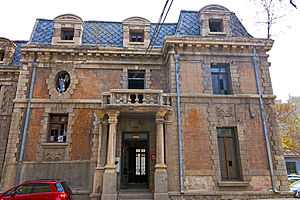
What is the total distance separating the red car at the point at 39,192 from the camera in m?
10.7

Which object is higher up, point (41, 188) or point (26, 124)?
point (26, 124)

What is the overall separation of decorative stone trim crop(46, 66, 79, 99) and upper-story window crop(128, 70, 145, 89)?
A: 349 cm

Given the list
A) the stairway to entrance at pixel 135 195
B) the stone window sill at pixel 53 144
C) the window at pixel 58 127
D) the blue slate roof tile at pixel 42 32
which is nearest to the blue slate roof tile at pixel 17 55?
the blue slate roof tile at pixel 42 32

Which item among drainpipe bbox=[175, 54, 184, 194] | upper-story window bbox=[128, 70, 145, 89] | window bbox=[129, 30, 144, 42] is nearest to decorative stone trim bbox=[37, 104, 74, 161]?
upper-story window bbox=[128, 70, 145, 89]

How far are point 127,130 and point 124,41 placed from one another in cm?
662

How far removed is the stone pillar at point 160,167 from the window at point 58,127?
6.03m

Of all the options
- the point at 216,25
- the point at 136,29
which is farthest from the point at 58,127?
the point at 216,25

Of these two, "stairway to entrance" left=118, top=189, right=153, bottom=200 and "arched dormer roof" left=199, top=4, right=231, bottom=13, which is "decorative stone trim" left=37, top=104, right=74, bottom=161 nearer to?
"stairway to entrance" left=118, top=189, right=153, bottom=200

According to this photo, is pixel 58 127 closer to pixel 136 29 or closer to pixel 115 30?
pixel 115 30

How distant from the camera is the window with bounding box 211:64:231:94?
1473 cm

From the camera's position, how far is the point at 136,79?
16469mm

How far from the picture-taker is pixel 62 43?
1638cm

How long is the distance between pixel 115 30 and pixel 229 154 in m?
11.9

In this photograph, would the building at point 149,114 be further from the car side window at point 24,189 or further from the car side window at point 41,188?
the car side window at point 24,189
